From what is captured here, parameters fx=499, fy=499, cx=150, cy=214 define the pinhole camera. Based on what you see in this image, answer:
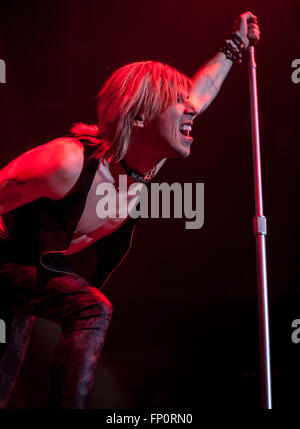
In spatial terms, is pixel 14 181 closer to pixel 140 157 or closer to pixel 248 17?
pixel 140 157

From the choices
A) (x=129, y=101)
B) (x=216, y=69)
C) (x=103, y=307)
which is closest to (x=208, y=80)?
(x=216, y=69)

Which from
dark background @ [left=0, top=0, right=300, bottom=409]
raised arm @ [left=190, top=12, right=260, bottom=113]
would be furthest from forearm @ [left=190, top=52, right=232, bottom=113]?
dark background @ [left=0, top=0, right=300, bottom=409]

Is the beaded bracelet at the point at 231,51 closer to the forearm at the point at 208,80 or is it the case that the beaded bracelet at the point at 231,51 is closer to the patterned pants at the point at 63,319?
the forearm at the point at 208,80

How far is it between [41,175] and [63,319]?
362 mm

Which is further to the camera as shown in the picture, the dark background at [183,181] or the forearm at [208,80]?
the dark background at [183,181]

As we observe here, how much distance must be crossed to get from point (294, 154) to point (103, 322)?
5.95ft

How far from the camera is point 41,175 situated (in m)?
1.26

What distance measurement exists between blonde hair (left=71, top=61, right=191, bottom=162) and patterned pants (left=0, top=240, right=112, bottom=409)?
398 millimetres

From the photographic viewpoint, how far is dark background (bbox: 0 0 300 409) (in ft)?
7.90

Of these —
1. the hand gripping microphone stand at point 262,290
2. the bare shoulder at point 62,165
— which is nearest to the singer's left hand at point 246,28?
the hand gripping microphone stand at point 262,290

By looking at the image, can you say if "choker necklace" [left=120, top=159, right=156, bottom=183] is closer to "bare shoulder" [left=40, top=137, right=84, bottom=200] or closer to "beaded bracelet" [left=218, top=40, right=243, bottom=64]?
"bare shoulder" [left=40, top=137, right=84, bottom=200]

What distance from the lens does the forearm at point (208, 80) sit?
1.60 meters

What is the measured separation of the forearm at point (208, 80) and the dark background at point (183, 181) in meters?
0.85
